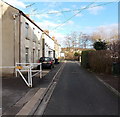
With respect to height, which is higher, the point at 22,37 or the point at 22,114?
the point at 22,37

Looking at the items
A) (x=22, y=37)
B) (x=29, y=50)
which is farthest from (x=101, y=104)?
(x=29, y=50)

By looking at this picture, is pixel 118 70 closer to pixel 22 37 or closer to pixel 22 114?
pixel 22 37

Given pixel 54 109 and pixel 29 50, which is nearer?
pixel 54 109

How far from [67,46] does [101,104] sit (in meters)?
56.7

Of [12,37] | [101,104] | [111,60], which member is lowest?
[101,104]

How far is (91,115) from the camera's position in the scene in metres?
4.49

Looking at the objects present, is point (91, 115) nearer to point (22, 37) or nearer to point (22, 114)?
point (22, 114)

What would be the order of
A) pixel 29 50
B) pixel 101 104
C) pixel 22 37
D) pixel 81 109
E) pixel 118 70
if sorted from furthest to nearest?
pixel 29 50, pixel 22 37, pixel 118 70, pixel 101 104, pixel 81 109

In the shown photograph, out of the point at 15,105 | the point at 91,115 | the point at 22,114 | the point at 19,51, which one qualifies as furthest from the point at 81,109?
the point at 19,51

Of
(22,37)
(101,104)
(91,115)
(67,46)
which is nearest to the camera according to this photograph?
(91,115)

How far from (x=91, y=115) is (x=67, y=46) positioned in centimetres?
5780

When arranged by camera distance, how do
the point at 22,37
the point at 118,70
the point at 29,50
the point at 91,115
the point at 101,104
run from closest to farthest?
the point at 91,115, the point at 101,104, the point at 118,70, the point at 22,37, the point at 29,50

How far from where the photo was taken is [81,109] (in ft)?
16.3

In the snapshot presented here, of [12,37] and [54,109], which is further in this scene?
[12,37]
